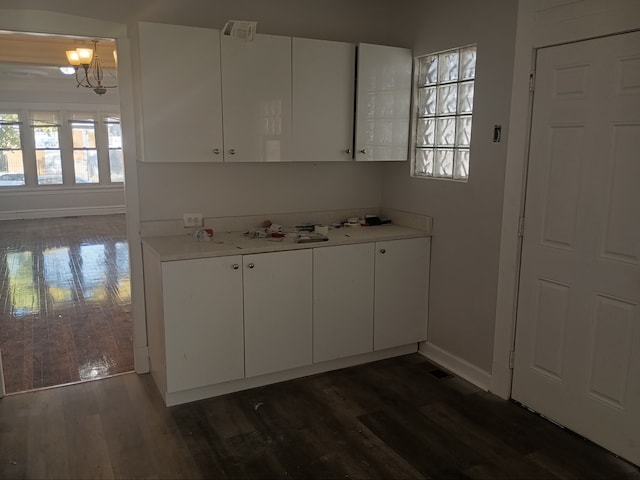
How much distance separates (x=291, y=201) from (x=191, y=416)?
5.26ft

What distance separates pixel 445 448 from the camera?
2611mm

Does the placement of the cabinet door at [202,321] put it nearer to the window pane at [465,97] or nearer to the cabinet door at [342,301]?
the cabinet door at [342,301]

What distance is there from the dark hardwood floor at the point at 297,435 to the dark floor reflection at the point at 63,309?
0.35 m

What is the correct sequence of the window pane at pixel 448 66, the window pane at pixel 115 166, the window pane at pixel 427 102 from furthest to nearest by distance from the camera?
the window pane at pixel 115 166, the window pane at pixel 427 102, the window pane at pixel 448 66

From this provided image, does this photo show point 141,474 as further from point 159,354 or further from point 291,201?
point 291,201

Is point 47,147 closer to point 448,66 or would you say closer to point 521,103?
point 448,66

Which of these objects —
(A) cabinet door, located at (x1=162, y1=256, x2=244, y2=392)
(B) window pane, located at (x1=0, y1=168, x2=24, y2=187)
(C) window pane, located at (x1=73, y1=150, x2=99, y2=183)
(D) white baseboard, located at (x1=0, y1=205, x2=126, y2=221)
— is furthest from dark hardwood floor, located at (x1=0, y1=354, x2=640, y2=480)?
(C) window pane, located at (x1=73, y1=150, x2=99, y2=183)

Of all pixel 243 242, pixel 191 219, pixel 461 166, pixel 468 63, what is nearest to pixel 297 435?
pixel 243 242

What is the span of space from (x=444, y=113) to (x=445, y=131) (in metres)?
0.12

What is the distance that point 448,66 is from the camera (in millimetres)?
3391

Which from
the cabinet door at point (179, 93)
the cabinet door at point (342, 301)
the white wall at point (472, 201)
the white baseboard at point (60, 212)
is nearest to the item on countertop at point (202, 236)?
the cabinet door at point (179, 93)

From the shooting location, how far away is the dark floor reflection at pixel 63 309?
355 centimetres

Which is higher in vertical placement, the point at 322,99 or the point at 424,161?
the point at 322,99

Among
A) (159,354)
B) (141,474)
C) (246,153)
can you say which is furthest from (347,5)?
(141,474)
